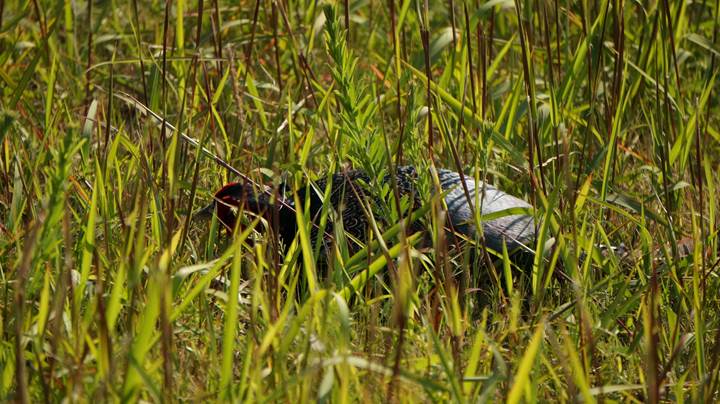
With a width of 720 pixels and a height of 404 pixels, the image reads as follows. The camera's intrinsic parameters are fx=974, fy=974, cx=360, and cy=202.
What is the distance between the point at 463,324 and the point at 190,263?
66cm

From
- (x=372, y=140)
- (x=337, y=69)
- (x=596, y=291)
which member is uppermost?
(x=337, y=69)

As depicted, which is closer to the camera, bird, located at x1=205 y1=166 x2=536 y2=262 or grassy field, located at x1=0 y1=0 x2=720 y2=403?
grassy field, located at x1=0 y1=0 x2=720 y2=403

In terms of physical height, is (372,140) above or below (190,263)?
above

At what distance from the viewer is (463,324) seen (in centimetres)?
180

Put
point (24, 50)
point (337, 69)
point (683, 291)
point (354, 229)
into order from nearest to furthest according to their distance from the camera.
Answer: point (337, 69), point (683, 291), point (354, 229), point (24, 50)

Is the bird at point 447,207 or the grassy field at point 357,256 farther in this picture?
the bird at point 447,207

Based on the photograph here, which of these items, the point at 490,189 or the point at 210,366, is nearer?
the point at 210,366

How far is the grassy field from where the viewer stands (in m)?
1.44

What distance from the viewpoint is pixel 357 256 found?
195 centimetres

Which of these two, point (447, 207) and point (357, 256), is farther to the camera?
point (447, 207)

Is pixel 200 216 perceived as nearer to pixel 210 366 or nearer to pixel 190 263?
pixel 190 263

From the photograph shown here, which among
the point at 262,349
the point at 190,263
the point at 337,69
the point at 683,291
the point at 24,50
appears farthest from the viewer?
the point at 24,50

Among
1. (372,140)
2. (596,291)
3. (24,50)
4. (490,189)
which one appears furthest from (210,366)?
(24,50)

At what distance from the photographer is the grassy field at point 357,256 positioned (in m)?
1.44
